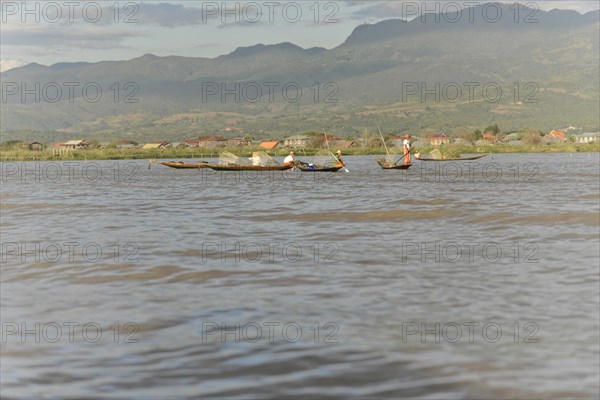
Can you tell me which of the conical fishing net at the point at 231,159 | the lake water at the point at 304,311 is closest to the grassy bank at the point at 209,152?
the conical fishing net at the point at 231,159

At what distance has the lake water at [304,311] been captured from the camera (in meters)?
7.72

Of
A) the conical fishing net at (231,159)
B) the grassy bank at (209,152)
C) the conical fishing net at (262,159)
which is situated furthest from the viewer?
the grassy bank at (209,152)

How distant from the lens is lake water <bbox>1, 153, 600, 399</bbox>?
7719 millimetres

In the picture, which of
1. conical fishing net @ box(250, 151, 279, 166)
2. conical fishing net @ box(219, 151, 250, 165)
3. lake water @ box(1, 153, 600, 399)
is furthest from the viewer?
conical fishing net @ box(219, 151, 250, 165)

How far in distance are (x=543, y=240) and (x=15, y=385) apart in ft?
45.0

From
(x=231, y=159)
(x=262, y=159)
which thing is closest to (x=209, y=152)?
(x=231, y=159)

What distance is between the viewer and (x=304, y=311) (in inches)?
425

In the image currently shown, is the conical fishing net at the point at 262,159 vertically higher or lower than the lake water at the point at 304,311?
higher

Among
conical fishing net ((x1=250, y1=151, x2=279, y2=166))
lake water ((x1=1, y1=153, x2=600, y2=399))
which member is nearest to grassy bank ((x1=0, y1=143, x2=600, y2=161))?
conical fishing net ((x1=250, y1=151, x2=279, y2=166))

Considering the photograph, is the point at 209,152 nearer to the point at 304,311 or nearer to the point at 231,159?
the point at 231,159

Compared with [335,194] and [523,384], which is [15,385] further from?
[335,194]

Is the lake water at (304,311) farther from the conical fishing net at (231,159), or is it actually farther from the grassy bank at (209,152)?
the grassy bank at (209,152)

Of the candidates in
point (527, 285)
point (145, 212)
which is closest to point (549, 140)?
point (145, 212)

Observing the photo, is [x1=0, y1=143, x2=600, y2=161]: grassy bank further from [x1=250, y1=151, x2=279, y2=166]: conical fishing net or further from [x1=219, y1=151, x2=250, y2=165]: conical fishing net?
[x1=250, y1=151, x2=279, y2=166]: conical fishing net
